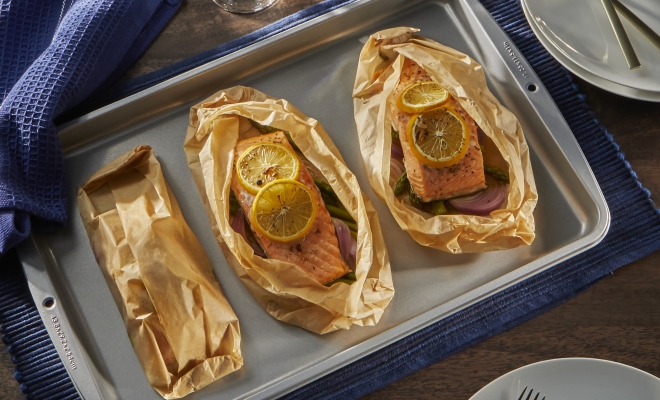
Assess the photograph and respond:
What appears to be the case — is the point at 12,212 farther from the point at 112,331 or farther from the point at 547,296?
the point at 547,296

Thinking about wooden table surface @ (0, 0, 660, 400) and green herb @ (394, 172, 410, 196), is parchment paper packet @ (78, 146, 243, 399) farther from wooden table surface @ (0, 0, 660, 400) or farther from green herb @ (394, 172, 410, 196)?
green herb @ (394, 172, 410, 196)

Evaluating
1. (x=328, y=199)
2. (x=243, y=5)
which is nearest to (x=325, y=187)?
(x=328, y=199)

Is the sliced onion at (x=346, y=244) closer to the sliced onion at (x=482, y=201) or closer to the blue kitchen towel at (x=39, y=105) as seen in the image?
the sliced onion at (x=482, y=201)

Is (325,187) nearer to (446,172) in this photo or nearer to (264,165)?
(264,165)

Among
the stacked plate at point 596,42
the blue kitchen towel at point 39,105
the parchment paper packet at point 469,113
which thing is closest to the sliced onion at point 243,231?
the parchment paper packet at point 469,113

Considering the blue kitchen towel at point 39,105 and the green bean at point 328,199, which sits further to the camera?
the green bean at point 328,199

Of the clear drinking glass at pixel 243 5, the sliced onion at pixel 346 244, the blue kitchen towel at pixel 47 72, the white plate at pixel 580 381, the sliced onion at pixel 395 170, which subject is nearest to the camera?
the white plate at pixel 580 381
